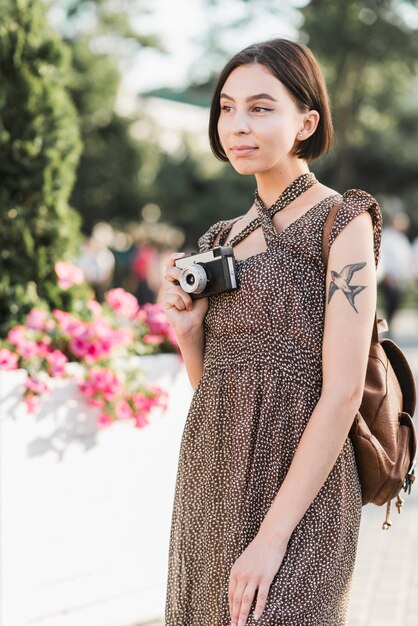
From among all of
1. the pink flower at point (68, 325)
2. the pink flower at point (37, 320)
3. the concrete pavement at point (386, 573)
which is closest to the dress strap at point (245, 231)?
the pink flower at point (68, 325)

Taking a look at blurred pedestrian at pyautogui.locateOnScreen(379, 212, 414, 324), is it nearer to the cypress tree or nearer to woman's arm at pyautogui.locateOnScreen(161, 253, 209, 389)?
the cypress tree

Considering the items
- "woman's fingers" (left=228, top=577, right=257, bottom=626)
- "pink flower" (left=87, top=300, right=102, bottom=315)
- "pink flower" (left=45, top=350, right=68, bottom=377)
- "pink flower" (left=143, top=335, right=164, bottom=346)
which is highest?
"pink flower" (left=87, top=300, right=102, bottom=315)

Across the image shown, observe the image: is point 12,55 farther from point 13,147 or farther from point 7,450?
point 7,450

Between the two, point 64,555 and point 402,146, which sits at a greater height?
point 402,146

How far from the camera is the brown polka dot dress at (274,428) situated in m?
1.89

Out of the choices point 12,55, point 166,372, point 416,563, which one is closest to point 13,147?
point 12,55

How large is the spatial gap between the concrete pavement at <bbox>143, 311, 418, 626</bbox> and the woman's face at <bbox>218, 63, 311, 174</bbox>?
2.68m

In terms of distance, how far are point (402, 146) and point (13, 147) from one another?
90.2 ft

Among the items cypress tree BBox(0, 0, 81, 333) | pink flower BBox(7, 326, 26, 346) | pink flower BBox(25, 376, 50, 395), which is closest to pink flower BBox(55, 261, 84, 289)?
cypress tree BBox(0, 0, 81, 333)

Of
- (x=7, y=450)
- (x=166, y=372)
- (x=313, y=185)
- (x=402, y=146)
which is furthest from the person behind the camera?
(x=402, y=146)

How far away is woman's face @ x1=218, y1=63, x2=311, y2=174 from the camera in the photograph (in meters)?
1.99

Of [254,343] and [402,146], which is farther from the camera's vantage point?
[402,146]

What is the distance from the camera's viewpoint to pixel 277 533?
1803mm

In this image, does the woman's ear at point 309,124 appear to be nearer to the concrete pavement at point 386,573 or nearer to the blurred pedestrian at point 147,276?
the concrete pavement at point 386,573
